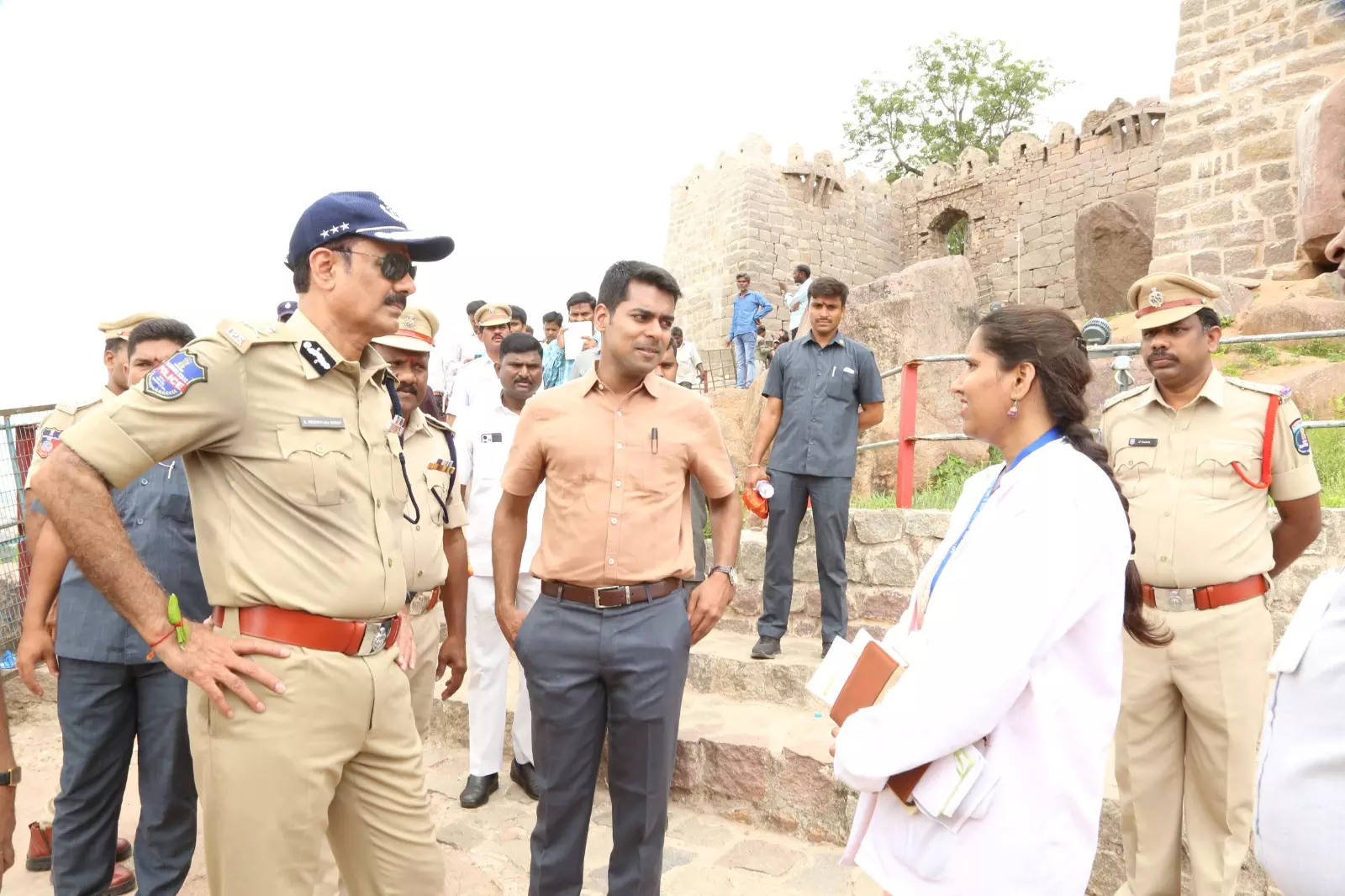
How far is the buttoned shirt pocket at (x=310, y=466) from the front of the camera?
2.02 meters

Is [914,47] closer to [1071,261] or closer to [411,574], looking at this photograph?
[1071,261]

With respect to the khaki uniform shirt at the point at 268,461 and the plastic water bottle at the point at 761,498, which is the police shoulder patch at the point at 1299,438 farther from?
the khaki uniform shirt at the point at 268,461

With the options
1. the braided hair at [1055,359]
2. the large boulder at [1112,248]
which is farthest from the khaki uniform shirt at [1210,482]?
the large boulder at [1112,248]

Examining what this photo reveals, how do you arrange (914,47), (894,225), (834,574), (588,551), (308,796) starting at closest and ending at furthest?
1. (308,796)
2. (588,551)
3. (834,574)
4. (894,225)
5. (914,47)

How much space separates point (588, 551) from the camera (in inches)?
111

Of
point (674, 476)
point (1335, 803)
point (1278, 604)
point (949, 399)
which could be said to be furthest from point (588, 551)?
point (949, 399)

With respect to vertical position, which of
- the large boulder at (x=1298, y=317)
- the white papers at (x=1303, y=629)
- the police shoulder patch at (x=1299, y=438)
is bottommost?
the white papers at (x=1303, y=629)

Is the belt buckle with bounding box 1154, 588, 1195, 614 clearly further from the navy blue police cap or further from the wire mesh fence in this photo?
the wire mesh fence

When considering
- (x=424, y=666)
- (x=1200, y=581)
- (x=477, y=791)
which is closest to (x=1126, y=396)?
(x=1200, y=581)

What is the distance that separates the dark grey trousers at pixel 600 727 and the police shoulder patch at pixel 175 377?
1344 millimetres

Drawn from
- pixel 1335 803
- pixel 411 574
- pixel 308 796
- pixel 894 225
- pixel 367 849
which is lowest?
pixel 367 849

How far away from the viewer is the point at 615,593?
110 inches

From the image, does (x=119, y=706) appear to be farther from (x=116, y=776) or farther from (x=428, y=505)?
(x=428, y=505)

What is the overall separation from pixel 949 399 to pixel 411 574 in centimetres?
694
